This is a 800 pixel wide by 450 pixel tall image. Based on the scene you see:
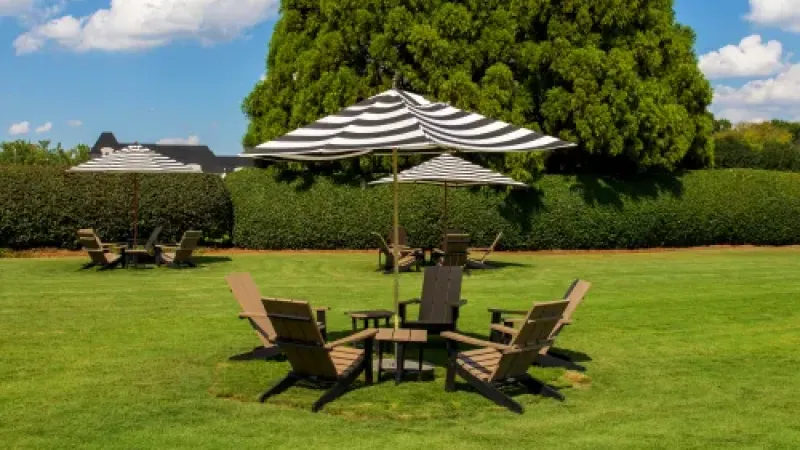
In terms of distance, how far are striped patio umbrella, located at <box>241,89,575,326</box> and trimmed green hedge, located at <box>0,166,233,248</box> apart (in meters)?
17.0

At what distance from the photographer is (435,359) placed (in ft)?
31.6

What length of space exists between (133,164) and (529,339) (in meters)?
13.8

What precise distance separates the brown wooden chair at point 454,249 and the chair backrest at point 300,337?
35.1ft

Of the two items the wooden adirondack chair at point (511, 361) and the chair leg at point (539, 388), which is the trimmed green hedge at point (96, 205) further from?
the chair leg at point (539, 388)

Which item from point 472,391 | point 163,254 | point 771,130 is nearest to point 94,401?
point 472,391

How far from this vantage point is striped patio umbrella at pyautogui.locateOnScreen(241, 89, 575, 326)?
786 centimetres

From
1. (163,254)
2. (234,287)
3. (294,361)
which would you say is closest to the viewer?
(294,361)

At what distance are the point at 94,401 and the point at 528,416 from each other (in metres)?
3.56

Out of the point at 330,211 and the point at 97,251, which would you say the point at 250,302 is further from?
the point at 330,211

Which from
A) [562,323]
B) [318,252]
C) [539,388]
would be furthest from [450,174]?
[539,388]

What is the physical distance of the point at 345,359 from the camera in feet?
26.8

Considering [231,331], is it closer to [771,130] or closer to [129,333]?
[129,333]

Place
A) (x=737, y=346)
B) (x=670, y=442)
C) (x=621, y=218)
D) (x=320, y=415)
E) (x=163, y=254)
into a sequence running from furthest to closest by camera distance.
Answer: (x=621, y=218) → (x=163, y=254) → (x=737, y=346) → (x=320, y=415) → (x=670, y=442)

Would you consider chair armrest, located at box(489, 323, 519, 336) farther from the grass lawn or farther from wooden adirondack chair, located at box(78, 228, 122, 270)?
wooden adirondack chair, located at box(78, 228, 122, 270)
